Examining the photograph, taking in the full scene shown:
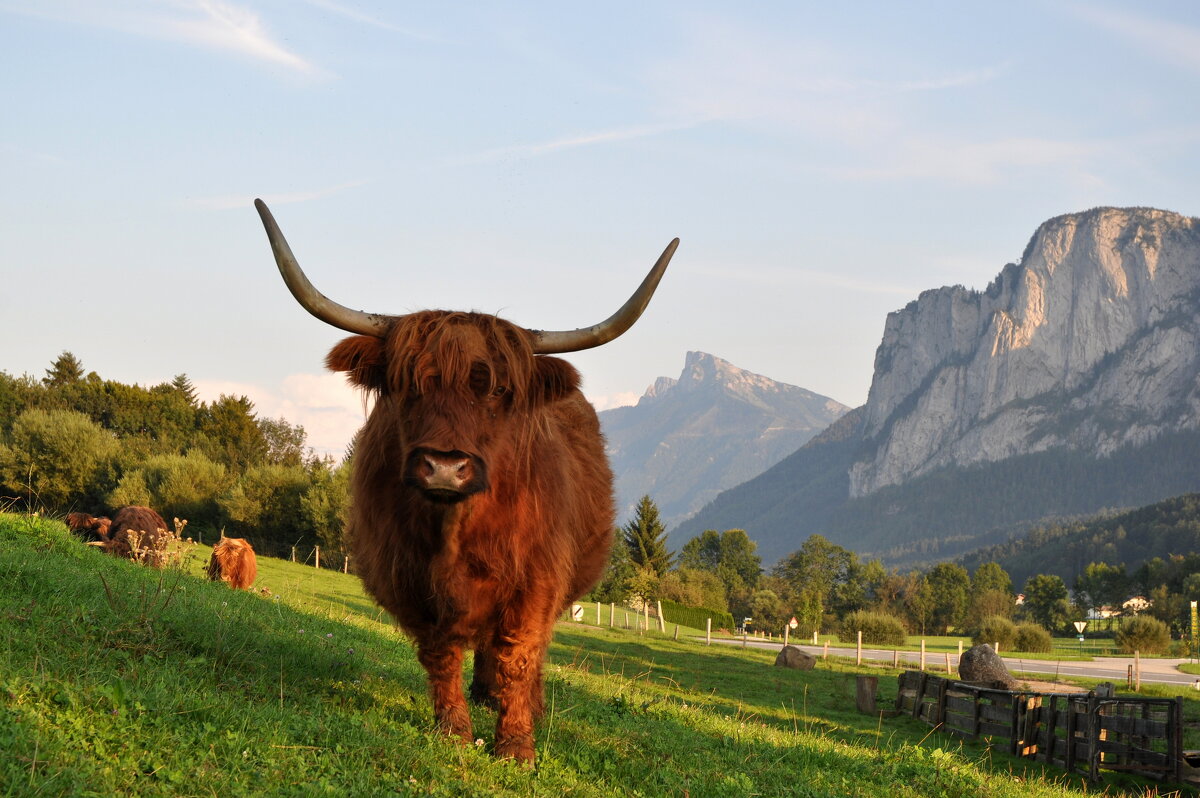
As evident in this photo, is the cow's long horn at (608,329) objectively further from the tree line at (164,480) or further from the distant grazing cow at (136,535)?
the tree line at (164,480)

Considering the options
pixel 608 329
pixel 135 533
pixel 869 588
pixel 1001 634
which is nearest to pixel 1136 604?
pixel 869 588

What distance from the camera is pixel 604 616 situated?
6675 centimetres

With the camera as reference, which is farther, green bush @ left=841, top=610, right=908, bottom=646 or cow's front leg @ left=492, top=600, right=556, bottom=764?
green bush @ left=841, top=610, right=908, bottom=646

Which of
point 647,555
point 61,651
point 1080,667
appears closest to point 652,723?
point 61,651

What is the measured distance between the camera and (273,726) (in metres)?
5.31

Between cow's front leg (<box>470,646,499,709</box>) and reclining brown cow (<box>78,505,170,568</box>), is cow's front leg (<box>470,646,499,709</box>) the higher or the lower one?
the lower one

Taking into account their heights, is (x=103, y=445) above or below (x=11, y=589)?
above

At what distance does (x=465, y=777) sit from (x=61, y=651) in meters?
2.46

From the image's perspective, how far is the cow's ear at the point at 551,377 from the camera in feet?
19.5

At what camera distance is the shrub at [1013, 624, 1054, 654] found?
68.8 meters

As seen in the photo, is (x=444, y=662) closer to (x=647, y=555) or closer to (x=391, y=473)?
(x=391, y=473)

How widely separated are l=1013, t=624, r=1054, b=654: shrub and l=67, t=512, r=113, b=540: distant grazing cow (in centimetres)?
6443

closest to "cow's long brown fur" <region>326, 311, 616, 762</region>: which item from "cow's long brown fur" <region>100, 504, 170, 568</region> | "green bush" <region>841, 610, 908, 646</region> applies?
"cow's long brown fur" <region>100, 504, 170, 568</region>

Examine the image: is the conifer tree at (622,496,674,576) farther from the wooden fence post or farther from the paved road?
the wooden fence post
